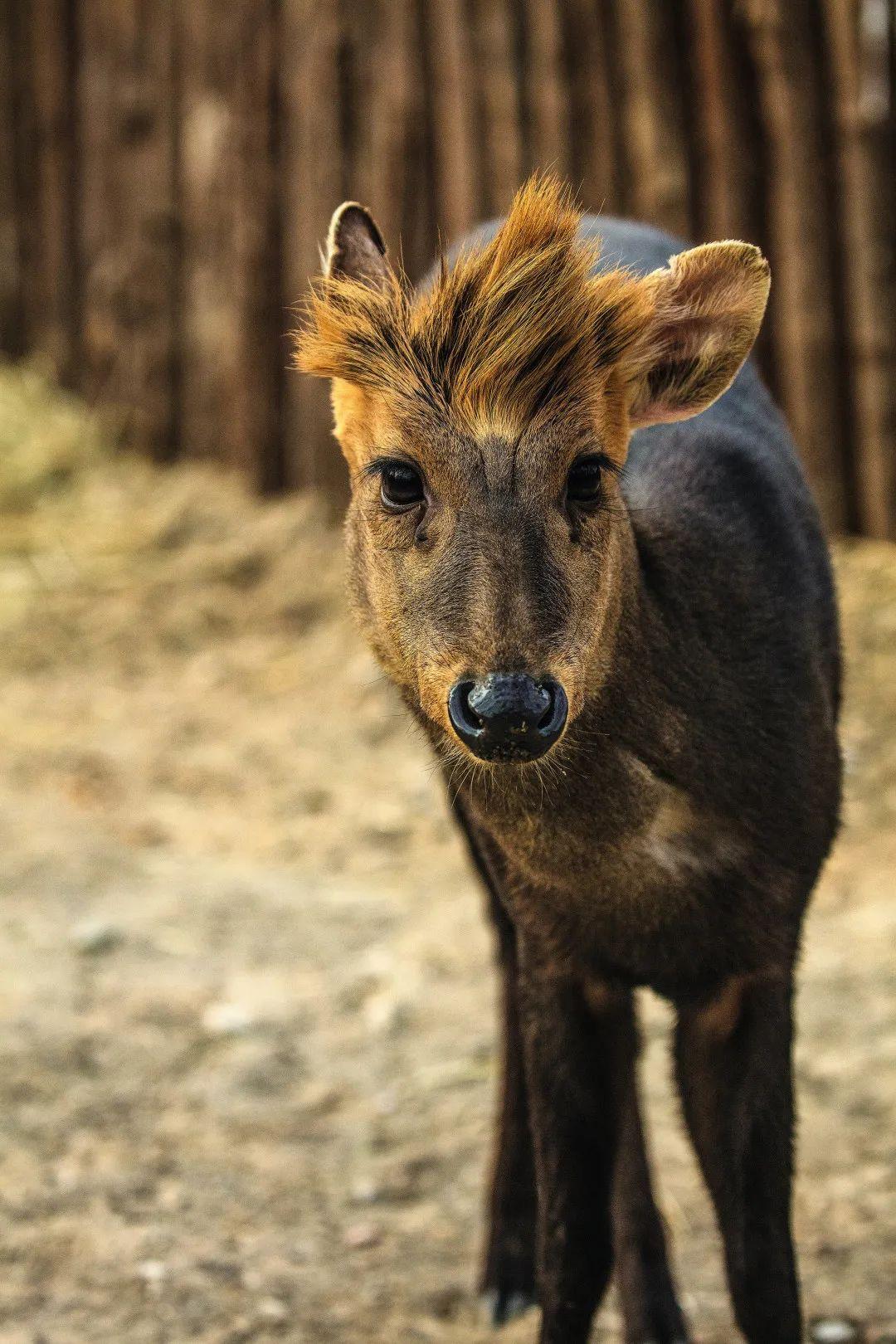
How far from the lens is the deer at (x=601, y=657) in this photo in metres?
3.21

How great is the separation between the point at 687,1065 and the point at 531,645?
1258 millimetres

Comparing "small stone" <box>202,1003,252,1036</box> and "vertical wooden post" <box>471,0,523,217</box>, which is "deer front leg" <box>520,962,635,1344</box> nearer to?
"small stone" <box>202,1003,252,1036</box>

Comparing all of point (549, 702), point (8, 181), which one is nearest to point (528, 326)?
point (549, 702)

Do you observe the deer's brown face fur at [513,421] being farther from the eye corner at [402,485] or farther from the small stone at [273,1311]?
the small stone at [273,1311]

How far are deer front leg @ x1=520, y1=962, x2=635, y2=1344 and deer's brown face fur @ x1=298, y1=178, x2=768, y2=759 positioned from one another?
2.43ft

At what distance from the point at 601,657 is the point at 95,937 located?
128 inches

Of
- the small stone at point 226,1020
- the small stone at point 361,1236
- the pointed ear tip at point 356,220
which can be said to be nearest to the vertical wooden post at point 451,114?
the small stone at point 226,1020

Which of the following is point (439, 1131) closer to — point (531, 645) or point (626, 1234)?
point (626, 1234)

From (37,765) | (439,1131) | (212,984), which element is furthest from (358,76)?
(439,1131)

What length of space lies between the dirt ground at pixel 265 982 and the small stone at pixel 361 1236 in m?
0.01

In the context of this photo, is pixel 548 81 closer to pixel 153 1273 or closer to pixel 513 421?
pixel 513 421

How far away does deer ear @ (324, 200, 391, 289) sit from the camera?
367 centimetres

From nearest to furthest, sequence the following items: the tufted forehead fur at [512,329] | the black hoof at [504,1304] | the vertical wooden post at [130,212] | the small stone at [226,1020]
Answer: the tufted forehead fur at [512,329] → the black hoof at [504,1304] → the small stone at [226,1020] → the vertical wooden post at [130,212]

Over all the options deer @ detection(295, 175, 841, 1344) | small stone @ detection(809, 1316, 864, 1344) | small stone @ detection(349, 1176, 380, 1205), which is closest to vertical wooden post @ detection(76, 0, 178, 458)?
small stone @ detection(349, 1176, 380, 1205)
